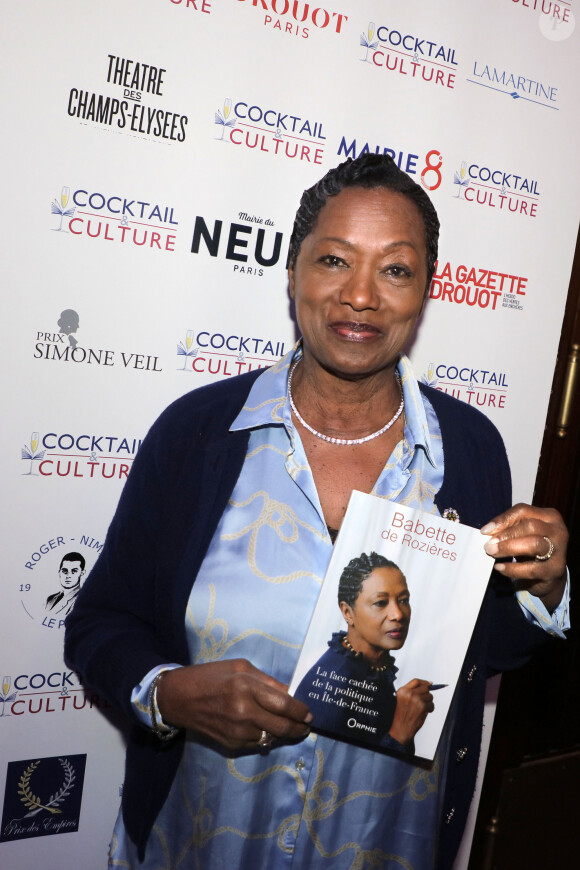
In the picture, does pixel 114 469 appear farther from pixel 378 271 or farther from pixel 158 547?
pixel 378 271

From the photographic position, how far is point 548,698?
3250mm

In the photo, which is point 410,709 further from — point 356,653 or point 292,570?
point 292,570

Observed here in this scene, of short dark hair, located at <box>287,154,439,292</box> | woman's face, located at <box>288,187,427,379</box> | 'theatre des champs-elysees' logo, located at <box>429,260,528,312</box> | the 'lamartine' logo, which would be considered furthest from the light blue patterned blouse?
the 'lamartine' logo

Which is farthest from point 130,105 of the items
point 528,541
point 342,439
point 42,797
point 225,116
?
point 42,797

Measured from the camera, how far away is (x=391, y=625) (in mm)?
1488

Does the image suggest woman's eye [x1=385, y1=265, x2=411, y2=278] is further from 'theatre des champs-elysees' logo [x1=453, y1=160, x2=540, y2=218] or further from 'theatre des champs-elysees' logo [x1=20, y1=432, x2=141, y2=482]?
'theatre des champs-elysees' logo [x1=453, y1=160, x2=540, y2=218]

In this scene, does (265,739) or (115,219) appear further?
(115,219)

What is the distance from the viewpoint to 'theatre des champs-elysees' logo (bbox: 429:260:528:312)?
2.62 meters

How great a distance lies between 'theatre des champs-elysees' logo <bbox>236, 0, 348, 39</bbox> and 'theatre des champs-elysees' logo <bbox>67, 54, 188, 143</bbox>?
13.9 inches

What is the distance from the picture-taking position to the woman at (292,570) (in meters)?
1.56

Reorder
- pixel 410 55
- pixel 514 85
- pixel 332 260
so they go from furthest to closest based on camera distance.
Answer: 1. pixel 514 85
2. pixel 410 55
3. pixel 332 260

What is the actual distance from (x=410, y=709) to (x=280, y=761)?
288 mm

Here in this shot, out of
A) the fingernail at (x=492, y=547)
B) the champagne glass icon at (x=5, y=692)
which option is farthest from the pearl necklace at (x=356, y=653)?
the champagne glass icon at (x=5, y=692)

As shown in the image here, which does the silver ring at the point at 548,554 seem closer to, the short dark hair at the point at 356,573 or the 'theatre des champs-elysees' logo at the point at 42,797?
the short dark hair at the point at 356,573
